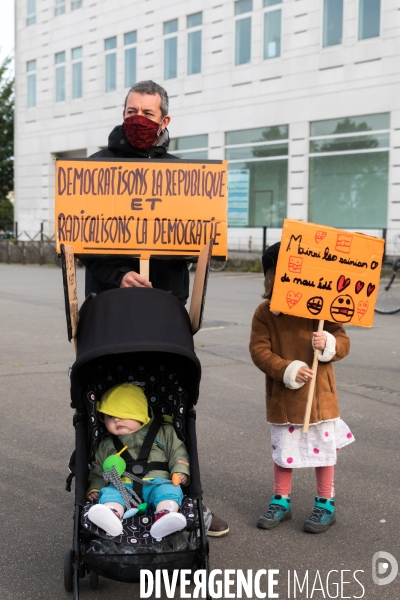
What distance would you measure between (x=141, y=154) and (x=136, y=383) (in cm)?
113

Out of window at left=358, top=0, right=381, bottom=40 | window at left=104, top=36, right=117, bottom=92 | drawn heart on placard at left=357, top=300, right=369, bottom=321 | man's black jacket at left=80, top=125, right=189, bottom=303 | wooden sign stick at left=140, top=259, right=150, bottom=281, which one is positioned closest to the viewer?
wooden sign stick at left=140, top=259, right=150, bottom=281

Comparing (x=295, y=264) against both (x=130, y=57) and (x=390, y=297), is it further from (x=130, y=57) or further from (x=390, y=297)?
(x=130, y=57)

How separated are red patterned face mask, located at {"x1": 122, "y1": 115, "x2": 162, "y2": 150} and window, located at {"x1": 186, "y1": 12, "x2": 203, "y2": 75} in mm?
28097

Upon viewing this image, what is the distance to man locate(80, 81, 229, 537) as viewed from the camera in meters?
4.09

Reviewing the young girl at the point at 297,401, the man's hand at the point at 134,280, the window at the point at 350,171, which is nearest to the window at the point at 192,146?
the window at the point at 350,171

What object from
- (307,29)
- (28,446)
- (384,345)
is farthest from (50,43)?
(28,446)

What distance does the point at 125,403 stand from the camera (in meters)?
3.82

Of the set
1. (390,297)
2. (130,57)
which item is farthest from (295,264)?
(130,57)

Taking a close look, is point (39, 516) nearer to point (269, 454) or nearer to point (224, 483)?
point (224, 483)

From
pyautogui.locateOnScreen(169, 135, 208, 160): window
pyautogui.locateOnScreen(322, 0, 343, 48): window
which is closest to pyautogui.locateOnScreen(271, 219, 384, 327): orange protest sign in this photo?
pyautogui.locateOnScreen(322, 0, 343, 48): window

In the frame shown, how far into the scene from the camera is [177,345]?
3.68m

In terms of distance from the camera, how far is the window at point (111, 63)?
35.0 metres

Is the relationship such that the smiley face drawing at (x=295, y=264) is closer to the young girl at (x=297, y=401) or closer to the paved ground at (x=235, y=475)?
the young girl at (x=297, y=401)

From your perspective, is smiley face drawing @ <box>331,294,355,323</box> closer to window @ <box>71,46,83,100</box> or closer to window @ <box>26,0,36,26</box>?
window @ <box>71,46,83,100</box>
